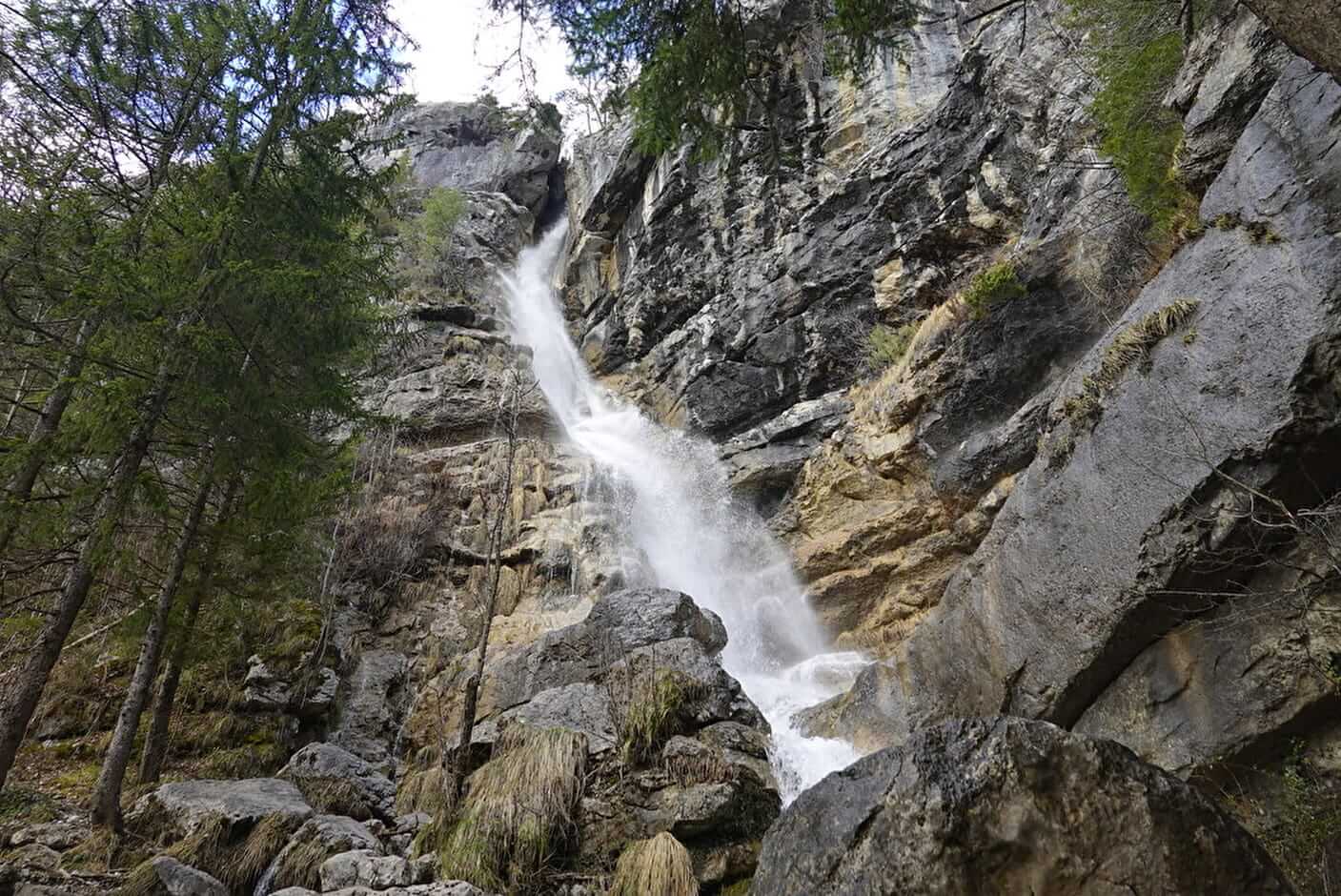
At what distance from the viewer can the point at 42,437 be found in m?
6.39

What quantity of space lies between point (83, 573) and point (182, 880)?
258cm

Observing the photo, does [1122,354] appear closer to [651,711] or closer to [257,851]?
[651,711]

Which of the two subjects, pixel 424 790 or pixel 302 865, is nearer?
pixel 302 865

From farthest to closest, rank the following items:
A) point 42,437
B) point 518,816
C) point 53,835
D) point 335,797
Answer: point 335,797 → point 42,437 → point 53,835 → point 518,816

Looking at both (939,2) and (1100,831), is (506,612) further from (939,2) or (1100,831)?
(939,2)

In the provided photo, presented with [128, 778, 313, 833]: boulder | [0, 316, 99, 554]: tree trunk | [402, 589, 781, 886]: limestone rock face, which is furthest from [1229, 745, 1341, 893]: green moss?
[0, 316, 99, 554]: tree trunk

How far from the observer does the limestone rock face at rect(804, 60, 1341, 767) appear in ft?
17.0

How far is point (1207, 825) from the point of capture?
2.84 meters

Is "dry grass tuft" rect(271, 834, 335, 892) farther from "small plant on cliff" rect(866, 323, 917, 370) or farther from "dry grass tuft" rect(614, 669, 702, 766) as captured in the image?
"small plant on cliff" rect(866, 323, 917, 370)

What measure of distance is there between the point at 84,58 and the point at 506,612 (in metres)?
10.3

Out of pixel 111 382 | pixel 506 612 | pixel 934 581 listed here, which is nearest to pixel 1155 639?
pixel 934 581

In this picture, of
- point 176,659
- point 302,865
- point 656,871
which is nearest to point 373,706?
point 176,659

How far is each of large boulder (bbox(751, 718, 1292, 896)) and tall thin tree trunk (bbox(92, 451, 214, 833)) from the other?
6160 millimetres

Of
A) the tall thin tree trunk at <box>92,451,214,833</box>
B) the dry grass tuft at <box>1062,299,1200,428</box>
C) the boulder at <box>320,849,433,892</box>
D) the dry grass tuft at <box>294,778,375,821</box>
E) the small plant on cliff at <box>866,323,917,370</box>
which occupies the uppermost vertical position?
the small plant on cliff at <box>866,323,917,370</box>
